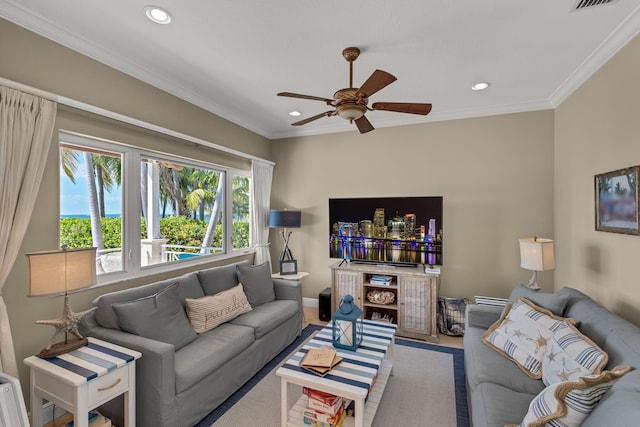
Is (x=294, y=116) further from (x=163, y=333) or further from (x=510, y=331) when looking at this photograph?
(x=510, y=331)

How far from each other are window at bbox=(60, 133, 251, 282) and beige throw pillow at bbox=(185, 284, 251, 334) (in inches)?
28.7

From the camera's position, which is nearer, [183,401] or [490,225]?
[183,401]

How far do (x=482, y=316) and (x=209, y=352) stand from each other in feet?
7.45

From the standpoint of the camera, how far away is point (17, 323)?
193 centimetres

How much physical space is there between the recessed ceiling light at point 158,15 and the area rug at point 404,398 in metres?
2.81

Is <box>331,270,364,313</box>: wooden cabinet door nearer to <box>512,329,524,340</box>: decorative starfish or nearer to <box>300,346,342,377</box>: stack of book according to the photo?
<box>300,346,342,377</box>: stack of book

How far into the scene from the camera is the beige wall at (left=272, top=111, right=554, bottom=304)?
347 centimetres

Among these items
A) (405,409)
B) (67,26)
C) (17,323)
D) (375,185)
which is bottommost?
(405,409)

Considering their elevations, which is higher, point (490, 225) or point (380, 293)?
point (490, 225)

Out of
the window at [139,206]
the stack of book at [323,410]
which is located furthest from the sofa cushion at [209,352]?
the window at [139,206]

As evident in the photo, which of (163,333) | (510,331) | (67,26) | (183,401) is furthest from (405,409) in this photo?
(67,26)

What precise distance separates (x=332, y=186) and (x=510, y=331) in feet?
9.54

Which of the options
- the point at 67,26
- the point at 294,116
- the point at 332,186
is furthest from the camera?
the point at 332,186

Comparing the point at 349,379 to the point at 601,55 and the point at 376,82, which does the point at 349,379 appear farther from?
the point at 601,55
